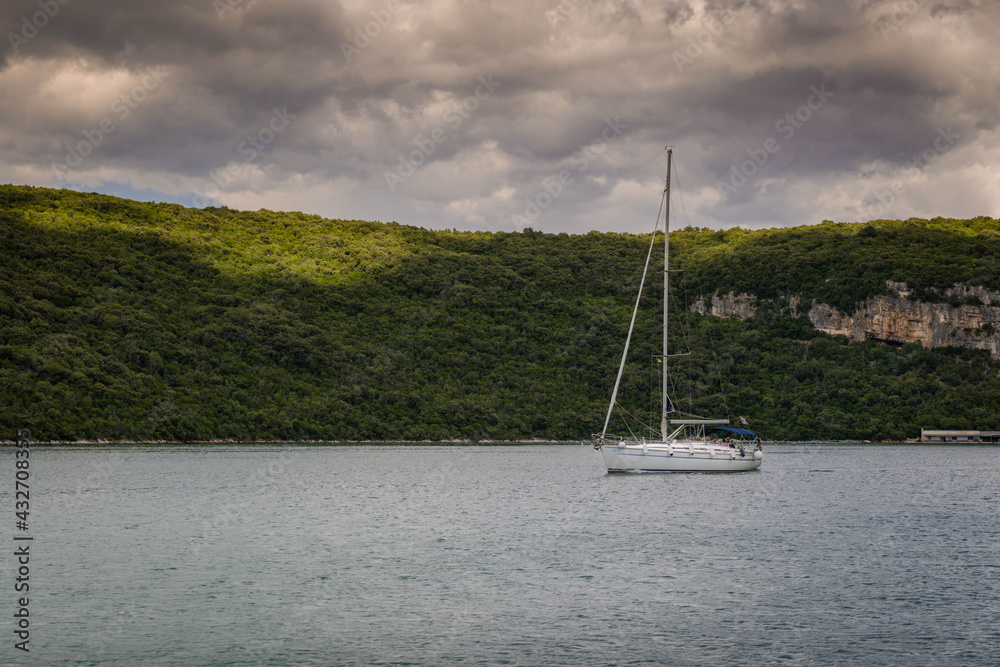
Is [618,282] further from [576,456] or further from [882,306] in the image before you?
[576,456]

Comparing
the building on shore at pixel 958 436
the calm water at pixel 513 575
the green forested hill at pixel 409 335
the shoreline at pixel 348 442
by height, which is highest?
the green forested hill at pixel 409 335

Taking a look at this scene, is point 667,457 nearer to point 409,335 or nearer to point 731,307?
point 409,335

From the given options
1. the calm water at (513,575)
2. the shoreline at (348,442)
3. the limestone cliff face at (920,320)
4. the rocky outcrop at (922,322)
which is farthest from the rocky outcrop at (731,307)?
the calm water at (513,575)

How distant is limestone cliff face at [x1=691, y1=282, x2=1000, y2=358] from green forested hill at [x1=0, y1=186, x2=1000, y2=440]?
195 cm

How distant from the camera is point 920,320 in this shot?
129 m

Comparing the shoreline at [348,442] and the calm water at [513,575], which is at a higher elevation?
the calm water at [513,575]

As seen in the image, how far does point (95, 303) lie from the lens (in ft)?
331

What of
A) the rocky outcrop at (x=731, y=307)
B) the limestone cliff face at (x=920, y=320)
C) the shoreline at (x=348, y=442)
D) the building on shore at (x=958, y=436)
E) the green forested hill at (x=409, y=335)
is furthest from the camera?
the rocky outcrop at (x=731, y=307)

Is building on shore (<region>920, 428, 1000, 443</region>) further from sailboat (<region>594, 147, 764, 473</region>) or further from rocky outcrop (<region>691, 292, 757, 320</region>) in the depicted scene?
sailboat (<region>594, 147, 764, 473</region>)

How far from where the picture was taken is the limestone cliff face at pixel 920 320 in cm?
12600

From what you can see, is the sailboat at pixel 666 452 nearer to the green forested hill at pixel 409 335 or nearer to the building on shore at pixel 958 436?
the green forested hill at pixel 409 335

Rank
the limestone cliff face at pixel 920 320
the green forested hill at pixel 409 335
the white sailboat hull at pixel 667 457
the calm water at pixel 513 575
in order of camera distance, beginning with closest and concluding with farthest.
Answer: the calm water at pixel 513 575 < the white sailboat hull at pixel 667 457 < the green forested hill at pixel 409 335 < the limestone cliff face at pixel 920 320

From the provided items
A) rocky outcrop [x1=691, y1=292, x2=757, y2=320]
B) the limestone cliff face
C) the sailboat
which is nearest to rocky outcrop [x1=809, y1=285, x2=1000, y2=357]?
the limestone cliff face

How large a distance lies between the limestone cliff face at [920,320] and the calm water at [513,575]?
281 feet
